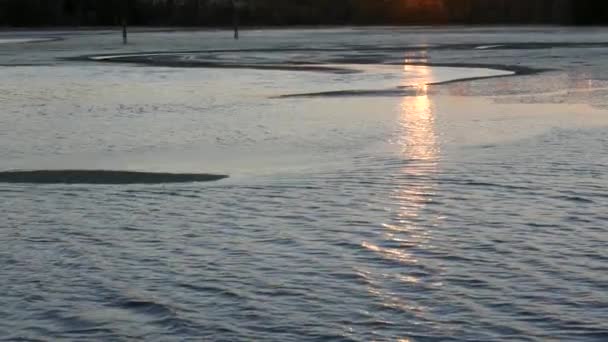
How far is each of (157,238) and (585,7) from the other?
6960 cm

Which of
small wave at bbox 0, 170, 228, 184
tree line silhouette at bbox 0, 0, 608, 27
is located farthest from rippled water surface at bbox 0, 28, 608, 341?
tree line silhouette at bbox 0, 0, 608, 27

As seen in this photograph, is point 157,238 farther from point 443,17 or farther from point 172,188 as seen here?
point 443,17

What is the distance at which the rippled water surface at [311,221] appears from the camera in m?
6.86

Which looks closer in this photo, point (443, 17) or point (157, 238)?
point (157, 238)

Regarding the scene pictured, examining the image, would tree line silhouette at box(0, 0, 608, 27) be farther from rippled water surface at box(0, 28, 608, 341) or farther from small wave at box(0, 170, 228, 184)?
small wave at box(0, 170, 228, 184)

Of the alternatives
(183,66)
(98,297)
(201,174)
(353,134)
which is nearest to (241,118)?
(353,134)

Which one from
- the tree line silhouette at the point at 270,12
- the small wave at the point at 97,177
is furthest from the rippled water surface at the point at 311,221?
the tree line silhouette at the point at 270,12

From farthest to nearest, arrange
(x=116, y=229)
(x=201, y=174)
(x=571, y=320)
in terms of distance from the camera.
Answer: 1. (x=201, y=174)
2. (x=116, y=229)
3. (x=571, y=320)

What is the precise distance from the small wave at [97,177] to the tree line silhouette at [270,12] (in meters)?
78.3

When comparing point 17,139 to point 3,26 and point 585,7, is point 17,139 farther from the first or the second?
point 3,26

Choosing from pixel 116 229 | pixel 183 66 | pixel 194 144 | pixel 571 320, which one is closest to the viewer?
pixel 571 320

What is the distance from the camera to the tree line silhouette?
301ft

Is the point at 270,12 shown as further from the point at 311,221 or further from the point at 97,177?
the point at 311,221

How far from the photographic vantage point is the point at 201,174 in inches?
476
